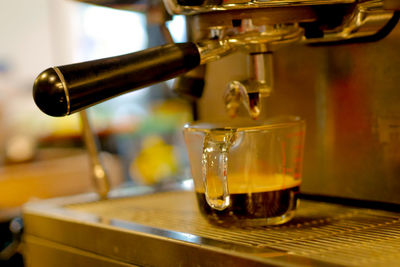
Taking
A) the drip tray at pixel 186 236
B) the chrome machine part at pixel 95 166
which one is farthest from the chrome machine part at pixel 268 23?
the chrome machine part at pixel 95 166

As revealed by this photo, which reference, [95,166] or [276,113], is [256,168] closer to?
[276,113]

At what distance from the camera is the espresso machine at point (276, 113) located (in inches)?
14.6

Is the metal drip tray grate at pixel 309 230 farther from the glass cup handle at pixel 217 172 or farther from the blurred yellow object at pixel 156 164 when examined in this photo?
the blurred yellow object at pixel 156 164

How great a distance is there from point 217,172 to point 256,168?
Result: 5cm

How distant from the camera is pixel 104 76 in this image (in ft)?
1.21

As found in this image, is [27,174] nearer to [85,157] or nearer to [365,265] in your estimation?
[85,157]

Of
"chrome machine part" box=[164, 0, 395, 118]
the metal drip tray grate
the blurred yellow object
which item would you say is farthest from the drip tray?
the blurred yellow object

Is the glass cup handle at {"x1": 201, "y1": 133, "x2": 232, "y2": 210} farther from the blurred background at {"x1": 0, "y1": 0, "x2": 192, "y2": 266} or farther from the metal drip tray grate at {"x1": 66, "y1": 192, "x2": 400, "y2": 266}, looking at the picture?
the blurred background at {"x1": 0, "y1": 0, "x2": 192, "y2": 266}

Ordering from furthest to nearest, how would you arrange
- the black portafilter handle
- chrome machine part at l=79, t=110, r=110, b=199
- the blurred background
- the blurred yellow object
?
the blurred yellow object < the blurred background < chrome machine part at l=79, t=110, r=110, b=199 < the black portafilter handle

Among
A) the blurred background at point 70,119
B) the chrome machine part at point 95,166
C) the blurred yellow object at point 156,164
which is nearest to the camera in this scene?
the chrome machine part at point 95,166

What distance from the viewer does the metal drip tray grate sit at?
1.16ft

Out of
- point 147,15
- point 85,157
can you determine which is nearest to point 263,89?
point 147,15

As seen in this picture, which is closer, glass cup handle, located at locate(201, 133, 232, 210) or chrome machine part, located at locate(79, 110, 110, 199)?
glass cup handle, located at locate(201, 133, 232, 210)

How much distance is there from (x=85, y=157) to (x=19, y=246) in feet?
3.17
